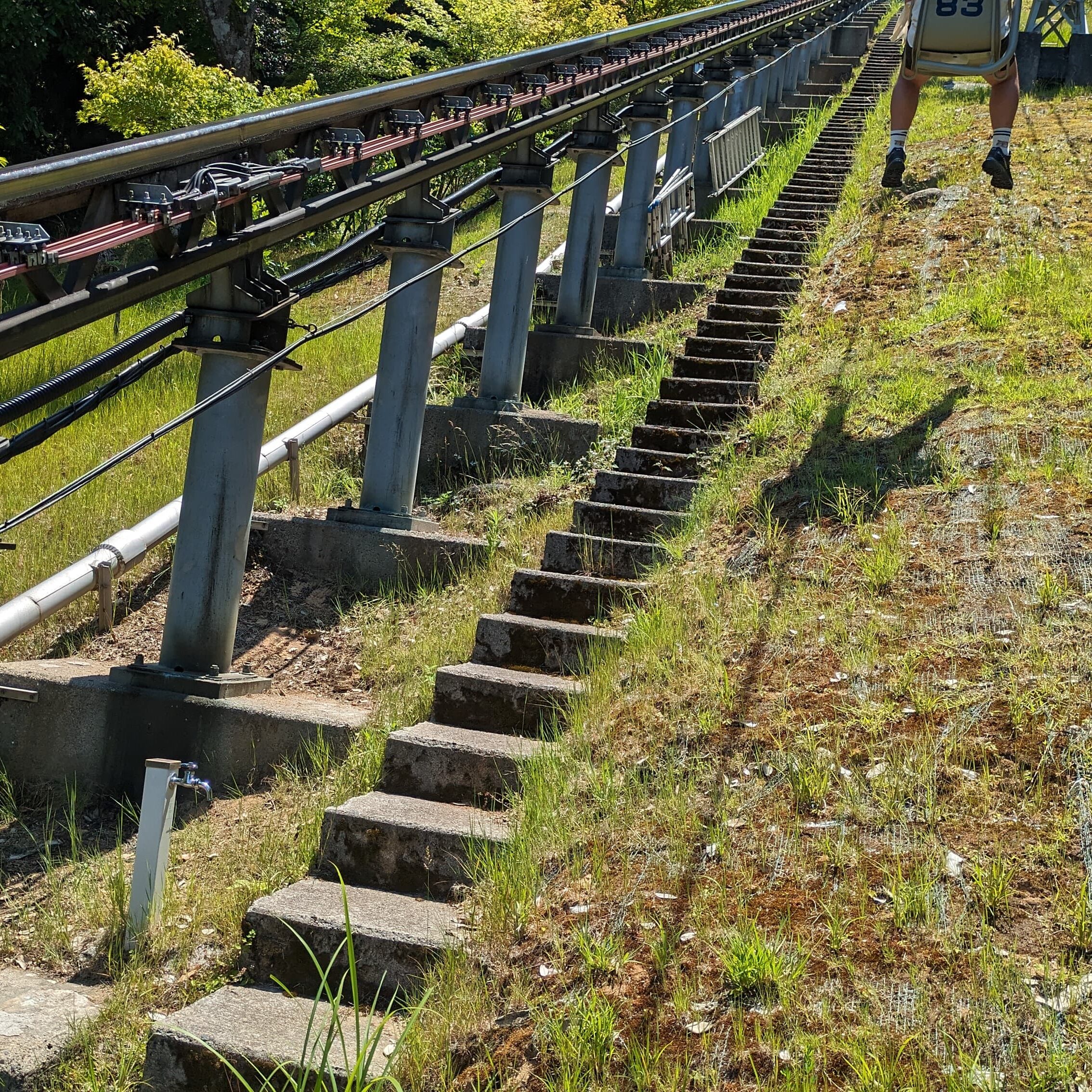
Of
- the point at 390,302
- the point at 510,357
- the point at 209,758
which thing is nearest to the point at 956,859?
the point at 209,758

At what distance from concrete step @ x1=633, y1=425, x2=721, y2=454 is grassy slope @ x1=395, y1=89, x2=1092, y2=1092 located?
0.75m

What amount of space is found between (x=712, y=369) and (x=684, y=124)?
21.0ft

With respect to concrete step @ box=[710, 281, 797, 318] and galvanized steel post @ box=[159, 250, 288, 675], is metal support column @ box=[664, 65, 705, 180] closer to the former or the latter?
concrete step @ box=[710, 281, 797, 318]

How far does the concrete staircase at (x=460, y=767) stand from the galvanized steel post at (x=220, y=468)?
141cm

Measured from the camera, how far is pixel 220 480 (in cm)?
746

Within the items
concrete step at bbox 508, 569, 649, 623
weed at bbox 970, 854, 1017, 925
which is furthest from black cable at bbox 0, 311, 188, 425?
weed at bbox 970, 854, 1017, 925

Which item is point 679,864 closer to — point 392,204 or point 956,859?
point 956,859

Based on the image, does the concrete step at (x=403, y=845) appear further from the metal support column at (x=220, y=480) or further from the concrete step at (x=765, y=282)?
the concrete step at (x=765, y=282)

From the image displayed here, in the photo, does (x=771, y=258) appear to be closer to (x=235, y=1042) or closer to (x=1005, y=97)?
(x=1005, y=97)

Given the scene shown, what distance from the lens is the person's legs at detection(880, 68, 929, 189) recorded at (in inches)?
352

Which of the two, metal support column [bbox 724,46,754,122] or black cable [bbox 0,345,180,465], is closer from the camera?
black cable [bbox 0,345,180,465]

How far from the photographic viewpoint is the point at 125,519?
10492 millimetres

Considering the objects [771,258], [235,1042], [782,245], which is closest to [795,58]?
[782,245]

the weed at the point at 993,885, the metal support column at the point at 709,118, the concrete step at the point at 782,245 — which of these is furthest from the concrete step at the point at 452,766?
the metal support column at the point at 709,118
